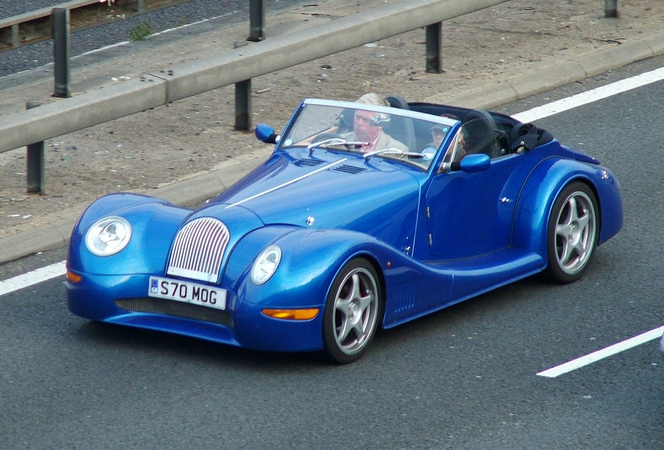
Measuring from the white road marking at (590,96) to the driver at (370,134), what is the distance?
3.31 meters

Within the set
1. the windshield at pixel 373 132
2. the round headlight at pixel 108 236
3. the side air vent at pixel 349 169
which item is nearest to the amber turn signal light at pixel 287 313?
the round headlight at pixel 108 236

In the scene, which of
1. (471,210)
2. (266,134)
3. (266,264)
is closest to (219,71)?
(266,134)

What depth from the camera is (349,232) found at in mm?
7215

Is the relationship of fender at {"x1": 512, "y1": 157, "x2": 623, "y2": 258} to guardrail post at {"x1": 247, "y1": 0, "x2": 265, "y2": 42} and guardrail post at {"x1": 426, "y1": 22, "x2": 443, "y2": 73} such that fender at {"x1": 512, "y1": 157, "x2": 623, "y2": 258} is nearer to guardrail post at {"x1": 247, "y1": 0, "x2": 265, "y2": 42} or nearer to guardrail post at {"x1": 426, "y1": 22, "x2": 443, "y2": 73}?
guardrail post at {"x1": 426, "y1": 22, "x2": 443, "y2": 73}

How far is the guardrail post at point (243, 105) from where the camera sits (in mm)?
10898

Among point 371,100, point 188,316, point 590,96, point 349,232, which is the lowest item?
point 188,316

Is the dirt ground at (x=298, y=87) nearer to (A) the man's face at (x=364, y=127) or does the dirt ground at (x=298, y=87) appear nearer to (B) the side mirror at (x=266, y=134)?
(B) the side mirror at (x=266, y=134)

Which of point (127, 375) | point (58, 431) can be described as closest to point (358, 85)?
point (127, 375)

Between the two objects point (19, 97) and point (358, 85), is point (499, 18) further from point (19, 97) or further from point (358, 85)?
point (19, 97)

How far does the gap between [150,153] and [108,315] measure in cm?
349

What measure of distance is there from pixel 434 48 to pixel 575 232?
4159mm

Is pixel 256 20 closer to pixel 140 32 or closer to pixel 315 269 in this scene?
pixel 140 32

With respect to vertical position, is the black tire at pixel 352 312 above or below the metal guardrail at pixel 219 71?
below

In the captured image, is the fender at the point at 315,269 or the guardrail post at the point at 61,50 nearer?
the fender at the point at 315,269
